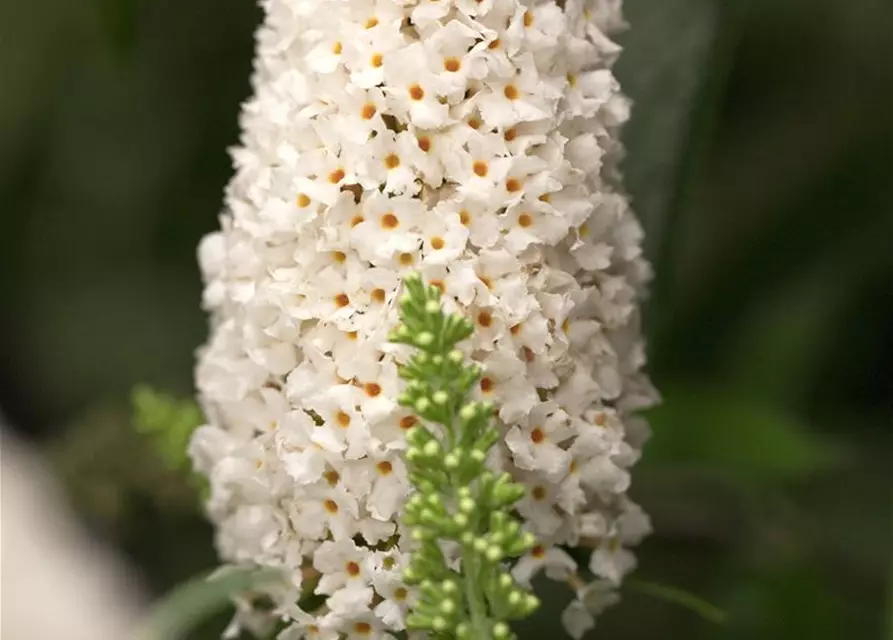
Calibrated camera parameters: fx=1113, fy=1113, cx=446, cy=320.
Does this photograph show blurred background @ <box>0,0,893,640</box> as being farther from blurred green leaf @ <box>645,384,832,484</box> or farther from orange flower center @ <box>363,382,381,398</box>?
orange flower center @ <box>363,382,381,398</box>

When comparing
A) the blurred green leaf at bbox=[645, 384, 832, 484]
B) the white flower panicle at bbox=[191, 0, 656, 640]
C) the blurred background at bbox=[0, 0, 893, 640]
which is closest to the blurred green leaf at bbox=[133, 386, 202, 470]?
the white flower panicle at bbox=[191, 0, 656, 640]

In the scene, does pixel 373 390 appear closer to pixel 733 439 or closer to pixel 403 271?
pixel 403 271

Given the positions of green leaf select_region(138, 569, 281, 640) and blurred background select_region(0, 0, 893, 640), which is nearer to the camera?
green leaf select_region(138, 569, 281, 640)

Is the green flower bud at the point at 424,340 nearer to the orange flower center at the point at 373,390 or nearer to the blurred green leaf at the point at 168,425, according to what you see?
the orange flower center at the point at 373,390

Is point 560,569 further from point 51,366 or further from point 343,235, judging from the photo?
point 51,366

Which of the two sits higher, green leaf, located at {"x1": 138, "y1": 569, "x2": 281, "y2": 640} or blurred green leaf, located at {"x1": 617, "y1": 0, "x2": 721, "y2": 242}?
blurred green leaf, located at {"x1": 617, "y1": 0, "x2": 721, "y2": 242}

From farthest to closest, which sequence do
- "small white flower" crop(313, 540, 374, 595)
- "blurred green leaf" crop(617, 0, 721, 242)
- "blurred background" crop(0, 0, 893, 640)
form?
"blurred background" crop(0, 0, 893, 640)
"blurred green leaf" crop(617, 0, 721, 242)
"small white flower" crop(313, 540, 374, 595)

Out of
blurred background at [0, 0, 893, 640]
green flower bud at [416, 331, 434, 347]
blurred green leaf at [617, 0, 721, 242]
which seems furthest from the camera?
blurred background at [0, 0, 893, 640]
